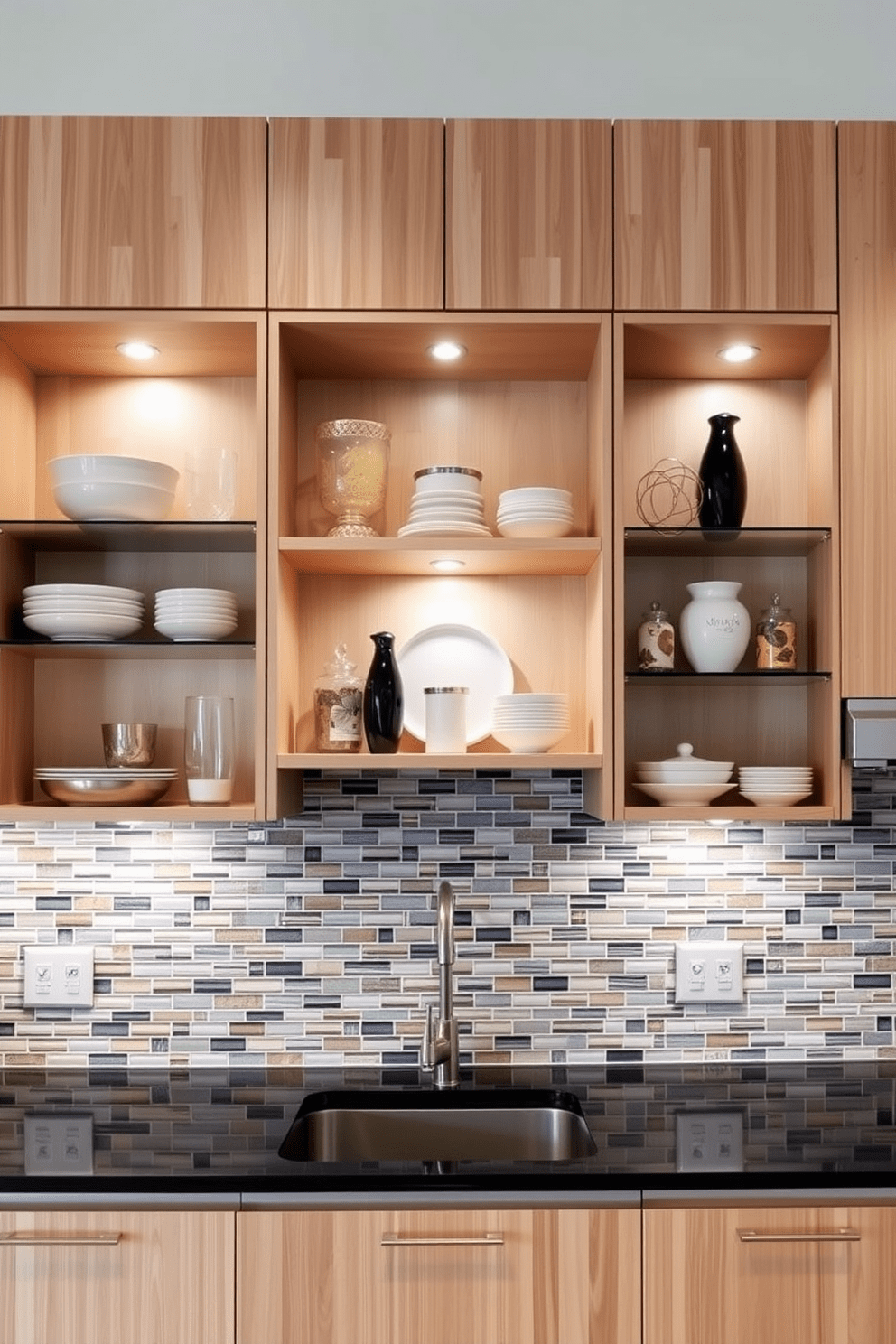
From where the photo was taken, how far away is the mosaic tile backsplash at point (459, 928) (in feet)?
7.35

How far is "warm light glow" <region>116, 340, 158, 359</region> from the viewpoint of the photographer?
2.07 meters

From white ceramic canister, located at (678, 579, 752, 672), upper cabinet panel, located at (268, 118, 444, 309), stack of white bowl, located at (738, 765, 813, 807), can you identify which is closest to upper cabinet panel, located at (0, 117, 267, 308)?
upper cabinet panel, located at (268, 118, 444, 309)

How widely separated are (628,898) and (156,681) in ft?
3.44

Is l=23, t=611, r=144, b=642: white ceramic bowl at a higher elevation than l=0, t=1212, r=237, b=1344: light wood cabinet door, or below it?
higher

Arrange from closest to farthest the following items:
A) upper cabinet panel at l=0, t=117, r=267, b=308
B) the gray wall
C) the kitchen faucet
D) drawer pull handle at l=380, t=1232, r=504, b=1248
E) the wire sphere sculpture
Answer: drawer pull handle at l=380, t=1232, r=504, b=1248 < upper cabinet panel at l=0, t=117, r=267, b=308 < the kitchen faucet < the wire sphere sculpture < the gray wall

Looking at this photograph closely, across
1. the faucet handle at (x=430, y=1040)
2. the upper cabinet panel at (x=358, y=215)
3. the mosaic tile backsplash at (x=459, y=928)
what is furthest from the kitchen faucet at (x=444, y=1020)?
the upper cabinet panel at (x=358, y=215)

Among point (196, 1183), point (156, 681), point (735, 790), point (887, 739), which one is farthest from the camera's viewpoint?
point (156, 681)

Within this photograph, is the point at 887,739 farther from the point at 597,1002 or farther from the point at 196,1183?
the point at 196,1183

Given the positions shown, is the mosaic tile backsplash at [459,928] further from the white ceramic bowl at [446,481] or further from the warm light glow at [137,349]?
the warm light glow at [137,349]

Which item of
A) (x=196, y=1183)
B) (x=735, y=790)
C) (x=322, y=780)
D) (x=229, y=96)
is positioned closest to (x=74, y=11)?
(x=229, y=96)

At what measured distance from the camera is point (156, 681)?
2254 mm

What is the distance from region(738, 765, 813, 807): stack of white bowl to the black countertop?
542 mm

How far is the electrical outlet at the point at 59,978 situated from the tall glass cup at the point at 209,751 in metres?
0.48

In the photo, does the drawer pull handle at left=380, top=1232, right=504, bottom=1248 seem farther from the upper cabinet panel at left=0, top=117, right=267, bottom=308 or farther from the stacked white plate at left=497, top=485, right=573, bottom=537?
the upper cabinet panel at left=0, top=117, right=267, bottom=308
